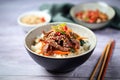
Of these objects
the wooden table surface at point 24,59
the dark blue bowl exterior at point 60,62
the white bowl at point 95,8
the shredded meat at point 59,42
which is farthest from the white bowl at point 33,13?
the dark blue bowl exterior at point 60,62

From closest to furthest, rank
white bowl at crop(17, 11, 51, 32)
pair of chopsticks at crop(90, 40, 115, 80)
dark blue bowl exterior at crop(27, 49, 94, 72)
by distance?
1. dark blue bowl exterior at crop(27, 49, 94, 72)
2. pair of chopsticks at crop(90, 40, 115, 80)
3. white bowl at crop(17, 11, 51, 32)

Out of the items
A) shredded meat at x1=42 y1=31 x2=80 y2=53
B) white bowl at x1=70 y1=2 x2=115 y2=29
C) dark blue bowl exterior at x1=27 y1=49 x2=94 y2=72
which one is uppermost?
shredded meat at x1=42 y1=31 x2=80 y2=53

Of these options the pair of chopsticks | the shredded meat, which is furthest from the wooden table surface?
the shredded meat

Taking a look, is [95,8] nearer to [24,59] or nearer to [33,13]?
[33,13]

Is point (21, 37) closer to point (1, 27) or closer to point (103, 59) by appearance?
point (1, 27)

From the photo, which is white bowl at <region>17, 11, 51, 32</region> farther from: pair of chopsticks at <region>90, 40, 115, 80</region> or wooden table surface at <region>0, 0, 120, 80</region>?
pair of chopsticks at <region>90, 40, 115, 80</region>

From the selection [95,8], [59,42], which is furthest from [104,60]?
[95,8]
